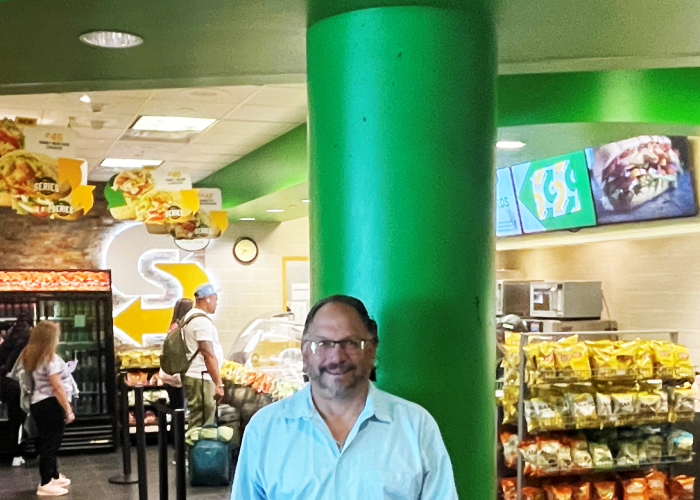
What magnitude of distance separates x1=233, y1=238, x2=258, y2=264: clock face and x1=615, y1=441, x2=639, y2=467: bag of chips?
7577 millimetres

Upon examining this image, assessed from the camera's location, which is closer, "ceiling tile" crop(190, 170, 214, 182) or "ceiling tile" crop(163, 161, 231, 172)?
"ceiling tile" crop(163, 161, 231, 172)

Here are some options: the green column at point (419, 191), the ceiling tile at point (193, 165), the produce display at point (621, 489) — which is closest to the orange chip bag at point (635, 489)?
the produce display at point (621, 489)

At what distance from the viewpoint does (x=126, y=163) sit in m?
8.84

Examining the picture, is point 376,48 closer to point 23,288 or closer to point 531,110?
point 531,110

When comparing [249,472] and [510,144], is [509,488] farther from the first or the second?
[249,472]

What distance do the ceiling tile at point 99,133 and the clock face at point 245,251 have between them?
4359 mm

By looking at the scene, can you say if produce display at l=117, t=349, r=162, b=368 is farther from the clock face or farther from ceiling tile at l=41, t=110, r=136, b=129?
ceiling tile at l=41, t=110, r=136, b=129

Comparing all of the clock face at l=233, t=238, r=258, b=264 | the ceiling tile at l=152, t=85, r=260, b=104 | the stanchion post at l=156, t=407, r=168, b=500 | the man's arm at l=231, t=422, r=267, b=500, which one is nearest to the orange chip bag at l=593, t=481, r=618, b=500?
the stanchion post at l=156, t=407, r=168, b=500

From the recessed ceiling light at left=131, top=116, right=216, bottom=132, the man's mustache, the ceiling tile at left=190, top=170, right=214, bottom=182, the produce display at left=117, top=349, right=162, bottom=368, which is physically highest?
the recessed ceiling light at left=131, top=116, right=216, bottom=132

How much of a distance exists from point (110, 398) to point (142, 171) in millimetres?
3137

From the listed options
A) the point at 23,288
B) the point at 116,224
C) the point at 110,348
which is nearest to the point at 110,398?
the point at 110,348

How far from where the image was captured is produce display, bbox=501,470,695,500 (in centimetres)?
482

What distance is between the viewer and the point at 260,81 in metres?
3.54

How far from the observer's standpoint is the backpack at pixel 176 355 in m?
6.82
